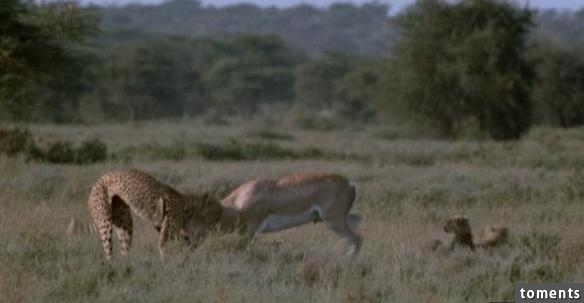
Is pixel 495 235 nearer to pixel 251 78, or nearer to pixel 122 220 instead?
pixel 122 220

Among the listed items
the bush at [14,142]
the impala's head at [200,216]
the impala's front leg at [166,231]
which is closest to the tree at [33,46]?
the bush at [14,142]

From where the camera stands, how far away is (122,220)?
492 inches

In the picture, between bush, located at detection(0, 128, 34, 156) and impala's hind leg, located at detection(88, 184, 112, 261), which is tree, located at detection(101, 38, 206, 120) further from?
impala's hind leg, located at detection(88, 184, 112, 261)

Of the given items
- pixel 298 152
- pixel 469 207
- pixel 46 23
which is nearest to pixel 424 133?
pixel 298 152

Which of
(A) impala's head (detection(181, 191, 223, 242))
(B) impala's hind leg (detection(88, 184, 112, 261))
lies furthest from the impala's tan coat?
(B) impala's hind leg (detection(88, 184, 112, 261))

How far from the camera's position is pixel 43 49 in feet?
83.7

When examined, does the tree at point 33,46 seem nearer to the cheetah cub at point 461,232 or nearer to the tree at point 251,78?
the cheetah cub at point 461,232

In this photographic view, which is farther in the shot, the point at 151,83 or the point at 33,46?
the point at 151,83

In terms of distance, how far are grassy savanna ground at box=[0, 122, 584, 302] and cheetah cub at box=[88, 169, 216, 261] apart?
0.85 feet

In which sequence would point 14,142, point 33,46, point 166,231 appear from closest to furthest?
point 166,231 → point 14,142 → point 33,46

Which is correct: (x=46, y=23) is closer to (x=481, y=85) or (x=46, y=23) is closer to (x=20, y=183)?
(x=20, y=183)

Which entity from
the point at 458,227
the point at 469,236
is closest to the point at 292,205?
the point at 458,227

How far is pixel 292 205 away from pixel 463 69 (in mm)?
31686

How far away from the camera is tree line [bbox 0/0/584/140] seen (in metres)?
26.8
